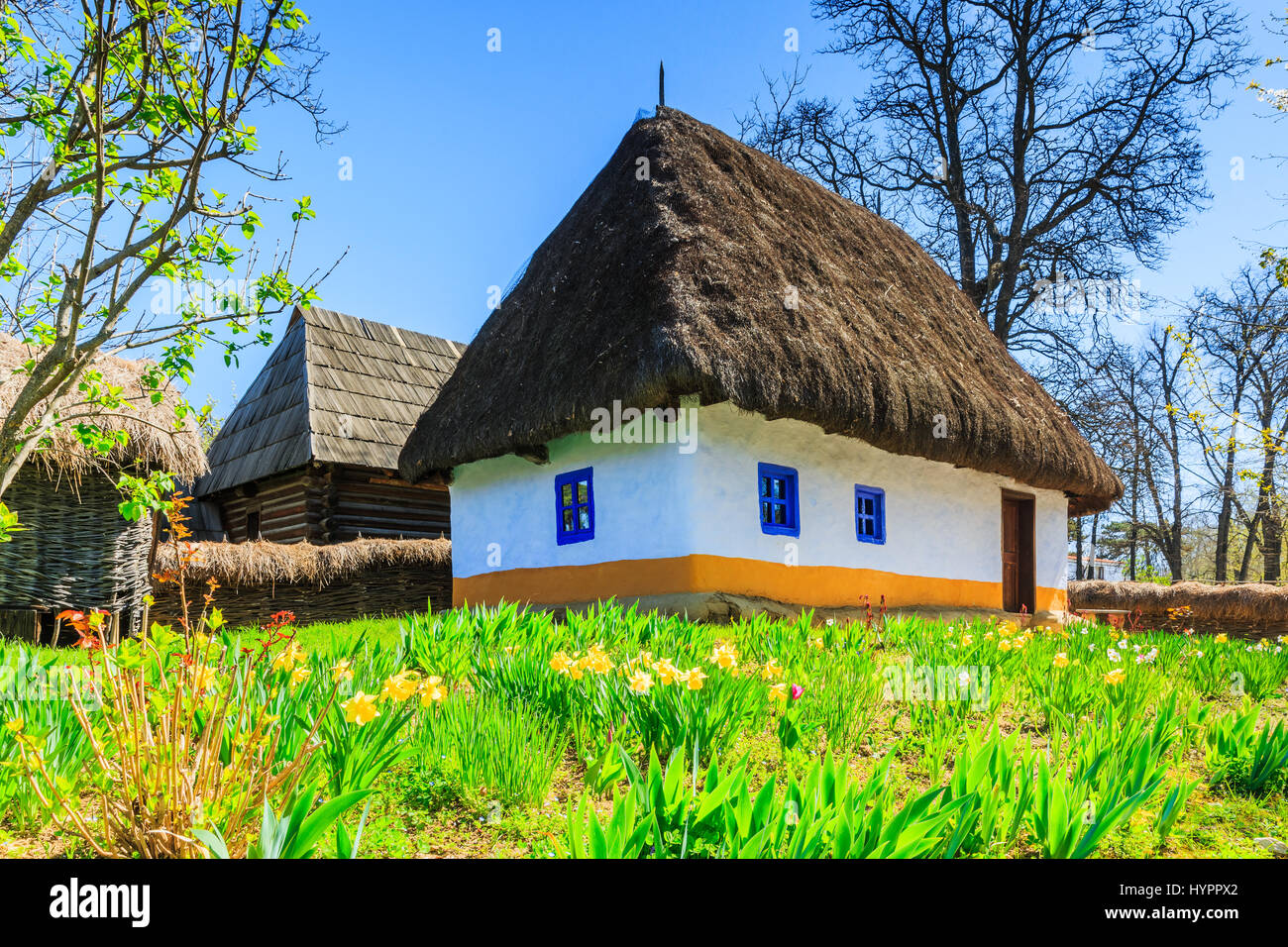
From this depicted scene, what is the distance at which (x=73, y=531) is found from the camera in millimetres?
9289

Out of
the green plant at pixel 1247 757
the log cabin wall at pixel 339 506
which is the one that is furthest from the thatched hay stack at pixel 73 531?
the green plant at pixel 1247 757

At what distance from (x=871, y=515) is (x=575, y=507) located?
3.24 meters

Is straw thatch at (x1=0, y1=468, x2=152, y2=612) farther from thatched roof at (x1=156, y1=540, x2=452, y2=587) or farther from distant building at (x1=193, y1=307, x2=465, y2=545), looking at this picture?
distant building at (x1=193, y1=307, x2=465, y2=545)

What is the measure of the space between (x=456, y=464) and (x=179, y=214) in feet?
20.5

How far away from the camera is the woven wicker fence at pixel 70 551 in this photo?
9000 mm

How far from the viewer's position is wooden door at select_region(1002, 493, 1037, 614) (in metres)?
11.8

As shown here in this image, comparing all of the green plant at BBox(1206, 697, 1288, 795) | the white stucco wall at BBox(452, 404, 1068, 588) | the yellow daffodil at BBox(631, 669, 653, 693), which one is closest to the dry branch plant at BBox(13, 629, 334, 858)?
the yellow daffodil at BBox(631, 669, 653, 693)

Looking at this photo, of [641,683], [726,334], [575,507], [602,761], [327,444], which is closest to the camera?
[602,761]

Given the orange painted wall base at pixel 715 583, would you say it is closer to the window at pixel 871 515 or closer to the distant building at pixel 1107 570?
the window at pixel 871 515

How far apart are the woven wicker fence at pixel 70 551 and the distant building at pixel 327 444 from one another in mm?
3145

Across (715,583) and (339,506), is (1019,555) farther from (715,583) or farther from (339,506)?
(339,506)

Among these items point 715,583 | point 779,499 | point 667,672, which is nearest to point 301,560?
point 715,583
